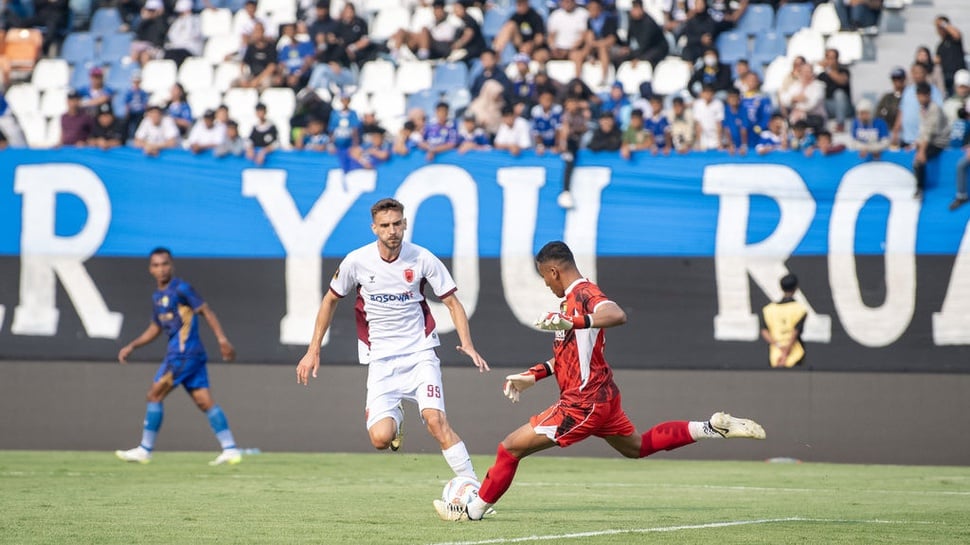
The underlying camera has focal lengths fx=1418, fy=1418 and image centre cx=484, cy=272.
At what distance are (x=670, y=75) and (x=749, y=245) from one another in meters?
4.73

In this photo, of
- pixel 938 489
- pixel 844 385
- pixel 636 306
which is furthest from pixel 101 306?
pixel 938 489

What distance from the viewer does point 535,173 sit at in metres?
18.7

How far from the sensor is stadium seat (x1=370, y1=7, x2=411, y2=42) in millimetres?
24547

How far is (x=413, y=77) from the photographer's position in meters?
23.3

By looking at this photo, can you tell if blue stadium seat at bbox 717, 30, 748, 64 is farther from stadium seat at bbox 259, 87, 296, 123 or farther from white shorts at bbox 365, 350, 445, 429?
white shorts at bbox 365, 350, 445, 429

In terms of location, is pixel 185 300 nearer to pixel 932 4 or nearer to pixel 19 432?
pixel 19 432

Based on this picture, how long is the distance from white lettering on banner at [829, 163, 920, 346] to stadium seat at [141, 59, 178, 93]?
11965 millimetres

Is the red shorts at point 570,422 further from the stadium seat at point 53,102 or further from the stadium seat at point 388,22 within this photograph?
the stadium seat at point 53,102

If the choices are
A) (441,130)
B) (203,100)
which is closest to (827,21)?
(441,130)

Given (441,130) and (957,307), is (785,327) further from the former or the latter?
(441,130)

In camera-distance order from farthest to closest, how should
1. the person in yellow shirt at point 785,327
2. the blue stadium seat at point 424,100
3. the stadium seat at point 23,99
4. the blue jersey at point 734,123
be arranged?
the stadium seat at point 23,99
the blue stadium seat at point 424,100
the blue jersey at point 734,123
the person in yellow shirt at point 785,327

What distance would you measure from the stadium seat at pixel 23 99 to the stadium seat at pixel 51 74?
243 millimetres

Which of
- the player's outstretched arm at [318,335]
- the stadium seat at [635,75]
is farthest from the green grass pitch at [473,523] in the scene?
the stadium seat at [635,75]

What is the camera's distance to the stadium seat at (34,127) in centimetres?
2381
